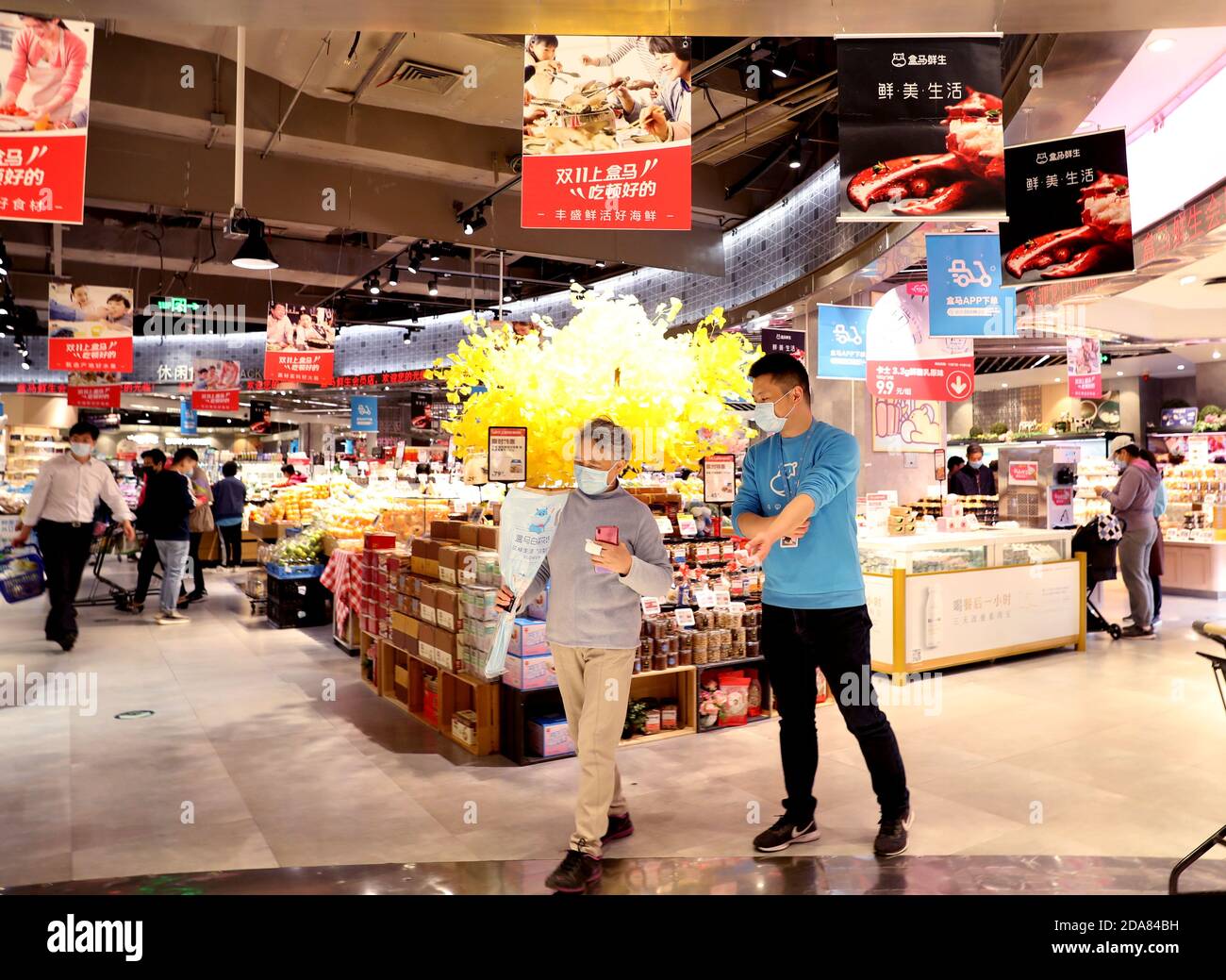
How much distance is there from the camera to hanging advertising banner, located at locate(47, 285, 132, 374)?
1076cm

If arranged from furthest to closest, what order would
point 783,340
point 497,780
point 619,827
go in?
point 783,340
point 497,780
point 619,827

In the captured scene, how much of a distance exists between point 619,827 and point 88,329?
1046cm

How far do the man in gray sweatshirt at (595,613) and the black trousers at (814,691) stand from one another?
0.63 metres

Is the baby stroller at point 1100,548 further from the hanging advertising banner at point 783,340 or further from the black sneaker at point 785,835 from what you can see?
the black sneaker at point 785,835

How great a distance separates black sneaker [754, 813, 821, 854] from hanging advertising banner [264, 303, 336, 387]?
10208 millimetres

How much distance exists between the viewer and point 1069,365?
43.9 ft

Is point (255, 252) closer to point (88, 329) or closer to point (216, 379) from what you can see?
point (88, 329)

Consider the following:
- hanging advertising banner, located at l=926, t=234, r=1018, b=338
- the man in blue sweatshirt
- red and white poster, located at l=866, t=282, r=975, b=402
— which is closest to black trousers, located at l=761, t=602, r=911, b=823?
the man in blue sweatshirt

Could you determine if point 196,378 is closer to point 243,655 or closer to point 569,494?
point 243,655

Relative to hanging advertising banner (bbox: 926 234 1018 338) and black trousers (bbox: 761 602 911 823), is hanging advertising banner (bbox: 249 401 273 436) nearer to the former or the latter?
hanging advertising banner (bbox: 926 234 1018 338)

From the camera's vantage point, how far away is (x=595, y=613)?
10.5 ft

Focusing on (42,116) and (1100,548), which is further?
(1100,548)

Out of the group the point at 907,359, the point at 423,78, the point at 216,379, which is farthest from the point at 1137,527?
the point at 216,379
